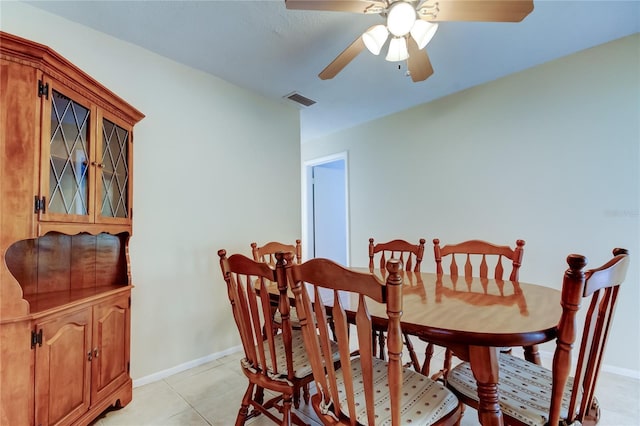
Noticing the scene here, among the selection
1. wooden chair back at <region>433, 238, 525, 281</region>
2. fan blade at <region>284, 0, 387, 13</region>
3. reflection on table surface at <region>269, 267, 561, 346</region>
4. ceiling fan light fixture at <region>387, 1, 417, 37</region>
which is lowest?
reflection on table surface at <region>269, 267, 561, 346</region>

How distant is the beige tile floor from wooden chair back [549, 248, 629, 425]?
895mm

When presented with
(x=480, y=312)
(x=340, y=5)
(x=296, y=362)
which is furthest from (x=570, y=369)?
(x=340, y=5)

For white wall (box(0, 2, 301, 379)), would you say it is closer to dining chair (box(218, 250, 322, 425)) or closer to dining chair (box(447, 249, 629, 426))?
dining chair (box(218, 250, 322, 425))

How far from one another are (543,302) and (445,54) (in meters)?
1.95

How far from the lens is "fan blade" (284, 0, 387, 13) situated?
1391 millimetres

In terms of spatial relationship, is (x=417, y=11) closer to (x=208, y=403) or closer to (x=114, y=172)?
(x=114, y=172)

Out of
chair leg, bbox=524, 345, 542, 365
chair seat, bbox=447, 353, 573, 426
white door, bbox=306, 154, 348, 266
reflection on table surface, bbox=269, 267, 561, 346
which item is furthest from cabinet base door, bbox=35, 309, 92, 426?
white door, bbox=306, 154, 348, 266

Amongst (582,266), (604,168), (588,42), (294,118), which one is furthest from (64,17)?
(604,168)

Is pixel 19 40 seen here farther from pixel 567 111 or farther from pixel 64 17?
pixel 567 111

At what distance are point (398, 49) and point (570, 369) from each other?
5.24 ft

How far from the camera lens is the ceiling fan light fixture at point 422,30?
1.50 metres

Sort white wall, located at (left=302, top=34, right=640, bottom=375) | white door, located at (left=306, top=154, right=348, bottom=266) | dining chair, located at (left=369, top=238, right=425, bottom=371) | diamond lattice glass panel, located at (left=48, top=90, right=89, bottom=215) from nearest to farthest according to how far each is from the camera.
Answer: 1. diamond lattice glass panel, located at (left=48, top=90, right=89, bottom=215)
2. dining chair, located at (left=369, top=238, right=425, bottom=371)
3. white wall, located at (left=302, top=34, right=640, bottom=375)
4. white door, located at (left=306, top=154, right=348, bottom=266)

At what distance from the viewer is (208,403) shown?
1.87 m

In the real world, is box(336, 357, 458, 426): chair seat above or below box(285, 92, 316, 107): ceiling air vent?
below
